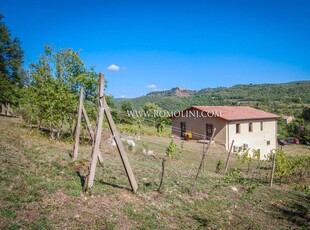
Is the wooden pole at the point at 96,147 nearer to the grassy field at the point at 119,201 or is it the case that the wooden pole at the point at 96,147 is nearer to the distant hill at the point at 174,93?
the grassy field at the point at 119,201

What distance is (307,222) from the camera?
664 cm

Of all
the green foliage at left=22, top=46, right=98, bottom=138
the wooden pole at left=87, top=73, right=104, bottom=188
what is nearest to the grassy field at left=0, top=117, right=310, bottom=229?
the wooden pole at left=87, top=73, right=104, bottom=188

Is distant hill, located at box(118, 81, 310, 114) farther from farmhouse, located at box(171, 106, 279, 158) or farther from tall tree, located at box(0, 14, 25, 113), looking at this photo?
tall tree, located at box(0, 14, 25, 113)

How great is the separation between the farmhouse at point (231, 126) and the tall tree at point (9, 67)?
17.7 m

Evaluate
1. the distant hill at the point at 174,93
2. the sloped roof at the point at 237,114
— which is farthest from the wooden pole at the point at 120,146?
the distant hill at the point at 174,93

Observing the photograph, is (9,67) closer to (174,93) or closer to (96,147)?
(96,147)

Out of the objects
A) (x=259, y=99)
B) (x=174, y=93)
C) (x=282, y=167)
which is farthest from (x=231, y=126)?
(x=174, y=93)

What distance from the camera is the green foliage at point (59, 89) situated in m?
13.4

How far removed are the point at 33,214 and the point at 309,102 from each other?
3613 inches

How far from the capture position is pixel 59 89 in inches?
534

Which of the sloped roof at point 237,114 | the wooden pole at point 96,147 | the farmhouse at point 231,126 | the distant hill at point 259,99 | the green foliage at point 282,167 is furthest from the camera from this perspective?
the distant hill at point 259,99

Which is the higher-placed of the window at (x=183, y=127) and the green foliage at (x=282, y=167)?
the window at (x=183, y=127)

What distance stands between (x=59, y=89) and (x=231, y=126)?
18931 millimetres

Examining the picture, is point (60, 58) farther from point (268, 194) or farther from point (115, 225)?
point (268, 194)
